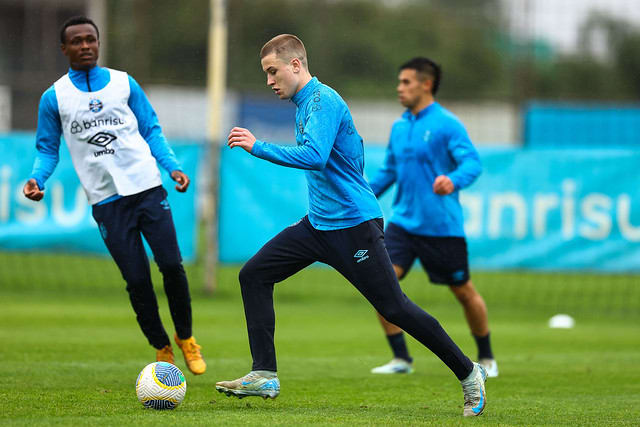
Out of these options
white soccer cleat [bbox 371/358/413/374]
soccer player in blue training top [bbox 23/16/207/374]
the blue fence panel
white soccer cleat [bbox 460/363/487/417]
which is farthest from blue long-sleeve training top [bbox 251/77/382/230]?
the blue fence panel

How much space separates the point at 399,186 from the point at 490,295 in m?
6.54

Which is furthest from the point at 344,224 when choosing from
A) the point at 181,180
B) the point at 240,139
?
the point at 181,180

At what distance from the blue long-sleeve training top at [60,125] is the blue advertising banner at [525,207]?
613cm

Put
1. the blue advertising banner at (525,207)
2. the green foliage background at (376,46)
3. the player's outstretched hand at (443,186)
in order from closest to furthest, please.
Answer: the player's outstretched hand at (443,186) → the blue advertising banner at (525,207) → the green foliage background at (376,46)

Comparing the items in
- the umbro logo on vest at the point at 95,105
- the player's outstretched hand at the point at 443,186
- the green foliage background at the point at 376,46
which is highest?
the green foliage background at the point at 376,46

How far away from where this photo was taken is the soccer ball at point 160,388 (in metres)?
6.24

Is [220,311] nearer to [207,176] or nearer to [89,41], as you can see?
[207,176]

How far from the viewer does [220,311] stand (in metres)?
12.8

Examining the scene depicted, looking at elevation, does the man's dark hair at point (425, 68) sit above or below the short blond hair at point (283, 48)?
above

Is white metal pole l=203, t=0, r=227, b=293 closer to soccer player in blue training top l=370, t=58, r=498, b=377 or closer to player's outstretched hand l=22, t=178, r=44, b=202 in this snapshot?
soccer player in blue training top l=370, t=58, r=498, b=377

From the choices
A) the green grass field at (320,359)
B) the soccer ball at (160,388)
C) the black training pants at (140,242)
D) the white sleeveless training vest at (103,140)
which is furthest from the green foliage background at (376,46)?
the soccer ball at (160,388)

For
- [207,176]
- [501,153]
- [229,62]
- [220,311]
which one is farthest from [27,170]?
[229,62]

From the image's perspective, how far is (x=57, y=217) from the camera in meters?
14.0

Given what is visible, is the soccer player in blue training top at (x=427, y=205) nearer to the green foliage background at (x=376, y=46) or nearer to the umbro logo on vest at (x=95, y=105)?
the umbro logo on vest at (x=95, y=105)
